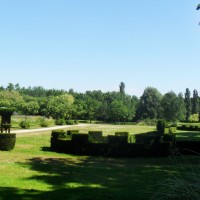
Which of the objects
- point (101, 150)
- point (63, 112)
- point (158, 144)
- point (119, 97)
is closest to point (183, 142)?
point (158, 144)

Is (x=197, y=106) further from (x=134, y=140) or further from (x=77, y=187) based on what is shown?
(x=77, y=187)

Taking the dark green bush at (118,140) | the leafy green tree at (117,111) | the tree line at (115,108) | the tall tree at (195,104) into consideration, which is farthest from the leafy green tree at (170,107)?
the dark green bush at (118,140)

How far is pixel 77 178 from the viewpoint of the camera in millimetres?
13055

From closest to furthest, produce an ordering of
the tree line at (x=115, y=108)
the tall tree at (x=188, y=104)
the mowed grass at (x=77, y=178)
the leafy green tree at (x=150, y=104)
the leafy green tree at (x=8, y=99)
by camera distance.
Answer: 1. the mowed grass at (x=77, y=178)
2. the leafy green tree at (x=8, y=99)
3. the tree line at (x=115, y=108)
4. the leafy green tree at (x=150, y=104)
5. the tall tree at (x=188, y=104)

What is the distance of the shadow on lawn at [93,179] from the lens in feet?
33.0

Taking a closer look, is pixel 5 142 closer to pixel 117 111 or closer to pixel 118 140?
pixel 118 140

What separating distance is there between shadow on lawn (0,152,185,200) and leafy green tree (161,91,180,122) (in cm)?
7209

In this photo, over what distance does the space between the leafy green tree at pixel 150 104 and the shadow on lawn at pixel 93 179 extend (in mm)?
80545

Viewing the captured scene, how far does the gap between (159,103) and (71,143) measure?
80.8m

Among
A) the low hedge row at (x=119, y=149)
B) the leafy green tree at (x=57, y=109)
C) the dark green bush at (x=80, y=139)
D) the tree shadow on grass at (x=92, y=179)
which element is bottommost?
the tree shadow on grass at (x=92, y=179)

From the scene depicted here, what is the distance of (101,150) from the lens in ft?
70.4

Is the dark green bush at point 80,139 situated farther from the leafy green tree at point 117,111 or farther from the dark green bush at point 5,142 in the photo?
the leafy green tree at point 117,111

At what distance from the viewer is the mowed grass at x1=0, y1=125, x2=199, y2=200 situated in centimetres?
1021

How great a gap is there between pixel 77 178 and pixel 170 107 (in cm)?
8020
